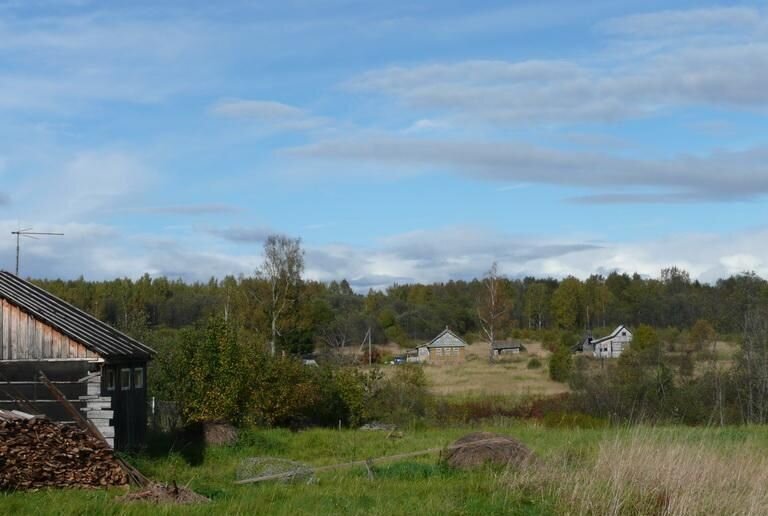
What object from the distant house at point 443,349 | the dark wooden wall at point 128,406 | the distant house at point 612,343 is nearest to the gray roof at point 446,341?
the distant house at point 443,349

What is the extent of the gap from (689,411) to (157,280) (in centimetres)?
9826

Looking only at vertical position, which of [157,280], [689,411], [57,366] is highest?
[157,280]

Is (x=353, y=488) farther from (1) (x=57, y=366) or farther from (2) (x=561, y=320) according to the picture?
(2) (x=561, y=320)

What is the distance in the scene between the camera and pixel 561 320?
110562mm

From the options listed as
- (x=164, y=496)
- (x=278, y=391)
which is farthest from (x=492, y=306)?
(x=164, y=496)

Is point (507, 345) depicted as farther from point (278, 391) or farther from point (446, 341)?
point (278, 391)

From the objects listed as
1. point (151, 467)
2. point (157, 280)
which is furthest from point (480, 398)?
point (157, 280)

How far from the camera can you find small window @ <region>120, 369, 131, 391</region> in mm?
24078

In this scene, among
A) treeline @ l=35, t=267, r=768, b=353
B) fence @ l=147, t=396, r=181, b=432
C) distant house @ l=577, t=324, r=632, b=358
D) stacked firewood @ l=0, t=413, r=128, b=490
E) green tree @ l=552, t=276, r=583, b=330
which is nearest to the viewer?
stacked firewood @ l=0, t=413, r=128, b=490

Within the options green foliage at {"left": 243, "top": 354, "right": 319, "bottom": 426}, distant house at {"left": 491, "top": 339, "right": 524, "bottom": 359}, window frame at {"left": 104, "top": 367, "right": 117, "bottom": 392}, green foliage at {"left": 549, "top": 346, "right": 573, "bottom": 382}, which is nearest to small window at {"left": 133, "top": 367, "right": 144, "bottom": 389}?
window frame at {"left": 104, "top": 367, "right": 117, "bottom": 392}

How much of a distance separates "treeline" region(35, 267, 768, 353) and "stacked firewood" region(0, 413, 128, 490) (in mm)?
42479

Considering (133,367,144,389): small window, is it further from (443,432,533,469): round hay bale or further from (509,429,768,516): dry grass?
(509,429,768,516): dry grass

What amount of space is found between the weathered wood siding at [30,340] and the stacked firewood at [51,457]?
530cm

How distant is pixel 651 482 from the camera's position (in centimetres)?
1469
